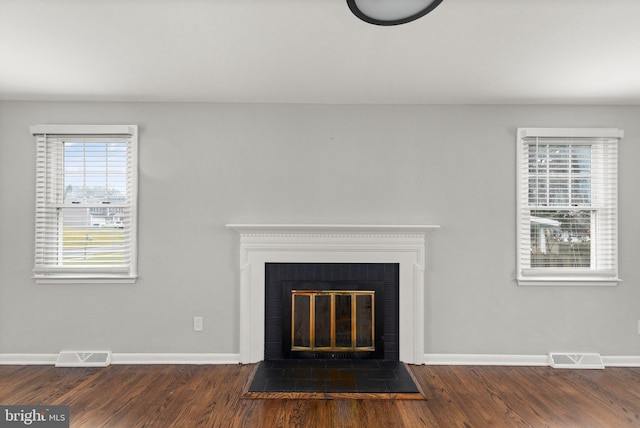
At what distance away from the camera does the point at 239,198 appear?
3.63 m

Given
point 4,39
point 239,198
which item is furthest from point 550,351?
point 4,39

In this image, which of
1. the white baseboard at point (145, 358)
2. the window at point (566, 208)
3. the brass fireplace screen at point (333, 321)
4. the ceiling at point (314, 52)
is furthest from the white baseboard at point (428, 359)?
the ceiling at point (314, 52)

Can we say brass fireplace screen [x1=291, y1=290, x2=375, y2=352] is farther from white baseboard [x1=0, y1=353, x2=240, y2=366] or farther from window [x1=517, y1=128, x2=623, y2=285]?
window [x1=517, y1=128, x2=623, y2=285]

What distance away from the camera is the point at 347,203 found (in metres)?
3.63

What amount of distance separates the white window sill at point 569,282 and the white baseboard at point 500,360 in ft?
2.11

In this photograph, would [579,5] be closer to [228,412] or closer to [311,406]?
[311,406]

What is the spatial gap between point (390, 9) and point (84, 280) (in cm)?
336

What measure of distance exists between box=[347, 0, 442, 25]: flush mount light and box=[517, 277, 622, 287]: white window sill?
2.72m

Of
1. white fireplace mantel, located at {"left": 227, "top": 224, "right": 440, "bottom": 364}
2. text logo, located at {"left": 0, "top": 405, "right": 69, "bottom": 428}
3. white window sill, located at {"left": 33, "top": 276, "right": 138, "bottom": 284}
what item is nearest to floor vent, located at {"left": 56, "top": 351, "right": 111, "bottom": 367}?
white window sill, located at {"left": 33, "top": 276, "right": 138, "bottom": 284}

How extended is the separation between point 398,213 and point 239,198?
144 centimetres

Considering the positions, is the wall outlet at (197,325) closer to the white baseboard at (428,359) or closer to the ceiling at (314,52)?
the white baseboard at (428,359)

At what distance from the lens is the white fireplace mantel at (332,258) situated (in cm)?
357

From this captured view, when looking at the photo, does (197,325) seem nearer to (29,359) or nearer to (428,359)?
(29,359)

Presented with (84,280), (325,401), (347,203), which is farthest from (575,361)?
(84,280)
